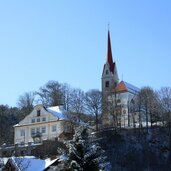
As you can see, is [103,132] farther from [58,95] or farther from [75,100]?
[58,95]

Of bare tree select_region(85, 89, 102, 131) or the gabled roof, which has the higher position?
the gabled roof

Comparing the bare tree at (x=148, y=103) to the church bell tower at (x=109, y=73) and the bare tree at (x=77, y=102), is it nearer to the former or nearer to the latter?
the bare tree at (x=77, y=102)

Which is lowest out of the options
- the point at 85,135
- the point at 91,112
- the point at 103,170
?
the point at 103,170

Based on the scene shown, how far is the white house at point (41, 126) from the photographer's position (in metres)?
74.3

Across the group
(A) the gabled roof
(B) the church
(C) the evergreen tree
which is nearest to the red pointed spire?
(B) the church

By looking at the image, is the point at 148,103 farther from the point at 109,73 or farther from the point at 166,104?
the point at 109,73

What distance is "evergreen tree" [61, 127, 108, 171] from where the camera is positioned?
105 ft

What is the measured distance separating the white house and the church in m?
7.08

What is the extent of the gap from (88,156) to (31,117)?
47.8 meters

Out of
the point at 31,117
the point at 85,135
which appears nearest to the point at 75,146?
the point at 85,135

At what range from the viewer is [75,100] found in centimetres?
7781

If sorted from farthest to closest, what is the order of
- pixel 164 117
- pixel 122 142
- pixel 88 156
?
pixel 164 117 → pixel 122 142 → pixel 88 156

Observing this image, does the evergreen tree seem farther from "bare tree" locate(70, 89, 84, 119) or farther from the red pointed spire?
the red pointed spire

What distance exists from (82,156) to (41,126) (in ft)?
149
